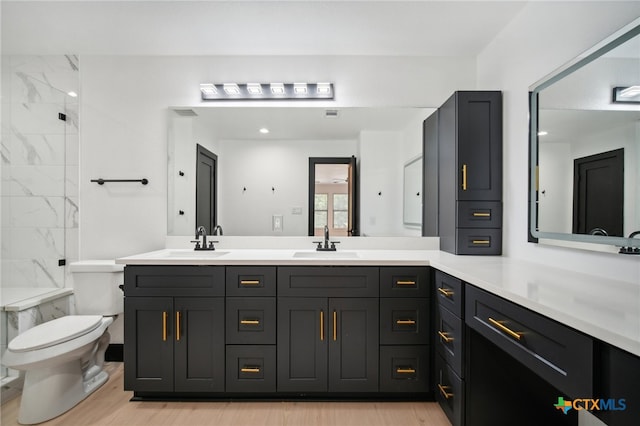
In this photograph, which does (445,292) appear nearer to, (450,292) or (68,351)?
(450,292)

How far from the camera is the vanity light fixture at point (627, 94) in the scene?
1.06m

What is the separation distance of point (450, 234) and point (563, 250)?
677 mm

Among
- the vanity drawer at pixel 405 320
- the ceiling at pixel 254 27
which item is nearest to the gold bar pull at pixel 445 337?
the vanity drawer at pixel 405 320

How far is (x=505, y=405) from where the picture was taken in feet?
4.48

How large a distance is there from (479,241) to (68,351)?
261cm

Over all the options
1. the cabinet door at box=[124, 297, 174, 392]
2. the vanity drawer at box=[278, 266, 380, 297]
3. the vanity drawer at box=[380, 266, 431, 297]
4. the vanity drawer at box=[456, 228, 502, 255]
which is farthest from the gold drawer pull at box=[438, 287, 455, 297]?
the cabinet door at box=[124, 297, 174, 392]

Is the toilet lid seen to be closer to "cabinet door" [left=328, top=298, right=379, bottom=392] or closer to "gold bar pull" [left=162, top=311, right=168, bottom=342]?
"gold bar pull" [left=162, top=311, right=168, bottom=342]

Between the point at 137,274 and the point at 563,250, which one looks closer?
the point at 563,250

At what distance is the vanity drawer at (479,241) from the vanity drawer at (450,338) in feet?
1.78

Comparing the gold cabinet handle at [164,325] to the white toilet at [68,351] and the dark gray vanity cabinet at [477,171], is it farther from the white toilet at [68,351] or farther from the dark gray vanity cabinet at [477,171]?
the dark gray vanity cabinet at [477,171]

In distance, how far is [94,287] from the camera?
2064 mm

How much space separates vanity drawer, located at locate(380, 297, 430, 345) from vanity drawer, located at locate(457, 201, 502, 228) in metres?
0.64

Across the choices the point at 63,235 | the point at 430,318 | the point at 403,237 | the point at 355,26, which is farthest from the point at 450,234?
the point at 63,235

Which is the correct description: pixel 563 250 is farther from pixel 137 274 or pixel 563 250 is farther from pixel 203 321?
pixel 137 274
